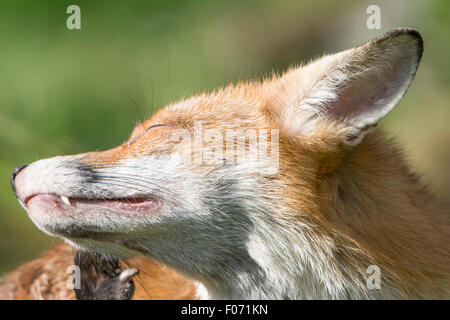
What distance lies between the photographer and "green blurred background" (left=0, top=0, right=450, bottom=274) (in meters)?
8.22

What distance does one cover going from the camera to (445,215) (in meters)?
3.84

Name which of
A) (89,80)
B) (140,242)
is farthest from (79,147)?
(140,242)

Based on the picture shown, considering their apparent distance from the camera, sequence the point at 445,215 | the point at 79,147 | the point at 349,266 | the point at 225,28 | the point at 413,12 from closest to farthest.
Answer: the point at 349,266 → the point at 445,215 → the point at 79,147 → the point at 413,12 → the point at 225,28

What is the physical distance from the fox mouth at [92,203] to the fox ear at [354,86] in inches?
36.3

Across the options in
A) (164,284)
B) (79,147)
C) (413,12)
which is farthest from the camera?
(413,12)

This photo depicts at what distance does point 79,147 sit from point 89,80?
59.0 inches

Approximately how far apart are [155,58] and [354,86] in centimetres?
609

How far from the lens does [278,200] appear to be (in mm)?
3314

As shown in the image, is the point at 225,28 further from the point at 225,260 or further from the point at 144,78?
the point at 225,260

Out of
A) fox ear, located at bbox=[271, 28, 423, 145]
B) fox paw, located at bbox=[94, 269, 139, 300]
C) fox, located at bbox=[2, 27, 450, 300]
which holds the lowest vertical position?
fox paw, located at bbox=[94, 269, 139, 300]

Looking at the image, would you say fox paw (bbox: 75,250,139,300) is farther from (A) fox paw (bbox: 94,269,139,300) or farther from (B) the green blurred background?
(B) the green blurred background

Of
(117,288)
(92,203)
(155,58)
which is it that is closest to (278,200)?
(92,203)

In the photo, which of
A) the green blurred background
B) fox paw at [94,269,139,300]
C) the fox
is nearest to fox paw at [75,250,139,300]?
fox paw at [94,269,139,300]

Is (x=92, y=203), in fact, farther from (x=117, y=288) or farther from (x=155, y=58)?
(x=155, y=58)
